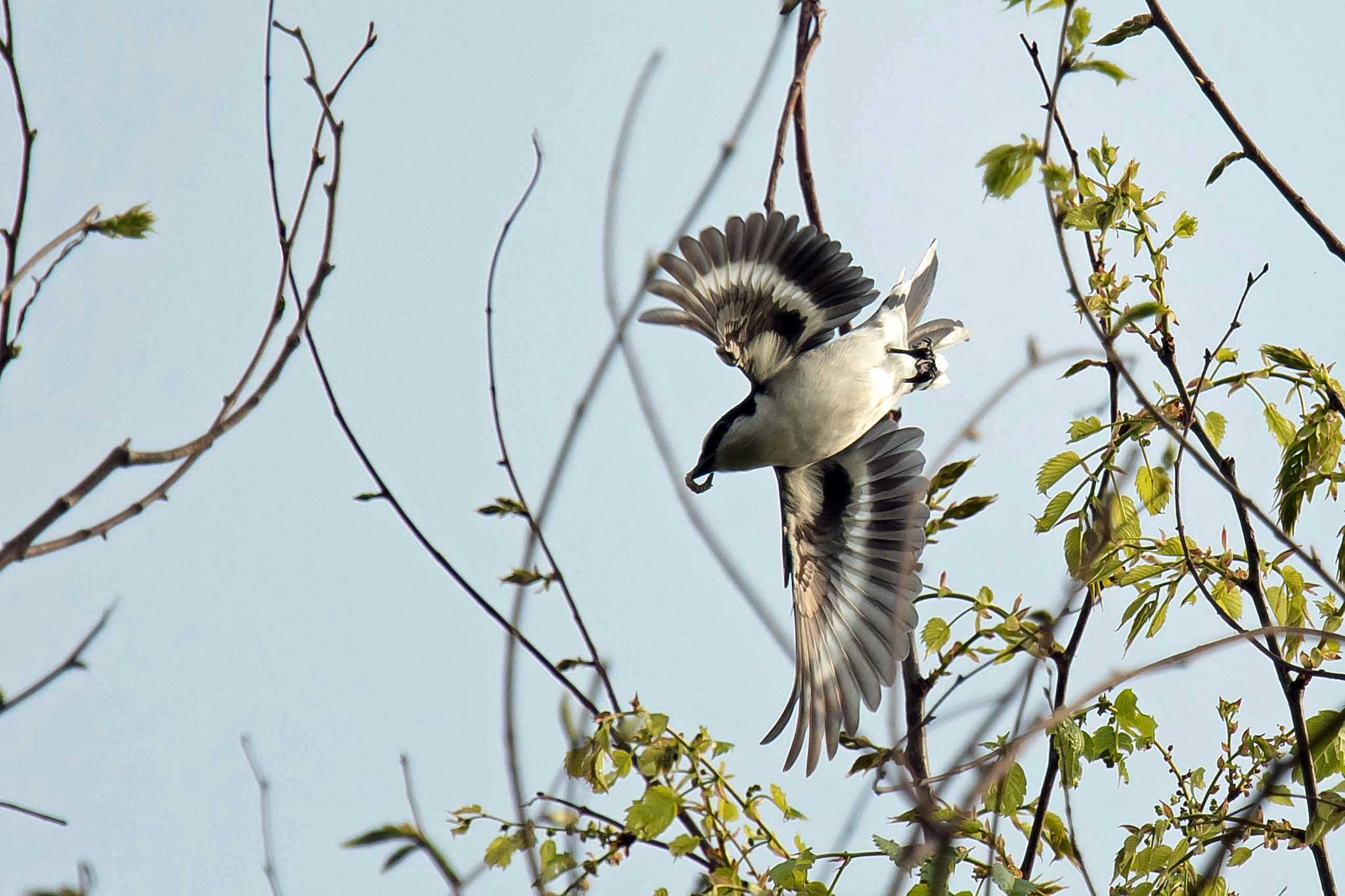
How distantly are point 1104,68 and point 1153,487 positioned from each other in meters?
1.05

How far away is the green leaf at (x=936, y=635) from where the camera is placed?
8.79 ft

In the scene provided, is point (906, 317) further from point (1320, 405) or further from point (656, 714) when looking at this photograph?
point (656, 714)

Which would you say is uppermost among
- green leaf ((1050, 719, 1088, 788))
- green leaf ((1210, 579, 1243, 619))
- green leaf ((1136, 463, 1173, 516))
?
green leaf ((1136, 463, 1173, 516))

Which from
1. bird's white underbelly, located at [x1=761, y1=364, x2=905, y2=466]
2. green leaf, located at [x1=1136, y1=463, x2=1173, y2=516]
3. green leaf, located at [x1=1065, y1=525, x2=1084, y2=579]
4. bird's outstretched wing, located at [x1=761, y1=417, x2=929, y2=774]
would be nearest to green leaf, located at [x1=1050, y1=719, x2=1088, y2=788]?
green leaf, located at [x1=1065, y1=525, x2=1084, y2=579]

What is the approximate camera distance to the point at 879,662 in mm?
3830

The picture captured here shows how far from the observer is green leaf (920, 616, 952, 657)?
2680 mm

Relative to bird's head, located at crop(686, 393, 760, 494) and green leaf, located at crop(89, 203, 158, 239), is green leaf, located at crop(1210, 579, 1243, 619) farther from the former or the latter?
green leaf, located at crop(89, 203, 158, 239)

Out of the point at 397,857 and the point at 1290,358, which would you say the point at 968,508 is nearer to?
the point at 1290,358

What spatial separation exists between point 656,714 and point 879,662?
1.65 metres

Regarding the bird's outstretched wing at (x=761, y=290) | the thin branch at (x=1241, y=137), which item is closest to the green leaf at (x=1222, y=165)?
the thin branch at (x=1241, y=137)

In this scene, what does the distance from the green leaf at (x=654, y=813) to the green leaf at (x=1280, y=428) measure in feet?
4.45

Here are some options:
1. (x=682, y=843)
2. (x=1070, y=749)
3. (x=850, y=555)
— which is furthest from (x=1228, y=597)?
(x=850, y=555)

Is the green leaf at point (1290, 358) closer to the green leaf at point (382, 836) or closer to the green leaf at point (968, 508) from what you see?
the green leaf at point (968, 508)

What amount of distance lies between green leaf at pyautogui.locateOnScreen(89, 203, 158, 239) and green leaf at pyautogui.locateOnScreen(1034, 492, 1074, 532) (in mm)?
1732
